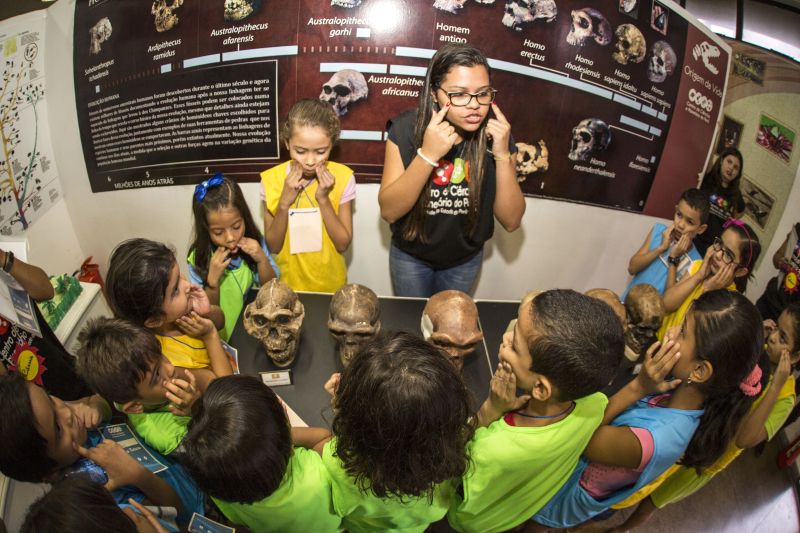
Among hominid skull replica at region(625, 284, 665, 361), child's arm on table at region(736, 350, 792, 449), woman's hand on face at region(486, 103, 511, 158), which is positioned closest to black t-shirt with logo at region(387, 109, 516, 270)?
woman's hand on face at region(486, 103, 511, 158)

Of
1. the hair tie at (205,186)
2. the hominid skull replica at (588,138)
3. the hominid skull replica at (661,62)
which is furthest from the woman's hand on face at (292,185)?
the hominid skull replica at (661,62)

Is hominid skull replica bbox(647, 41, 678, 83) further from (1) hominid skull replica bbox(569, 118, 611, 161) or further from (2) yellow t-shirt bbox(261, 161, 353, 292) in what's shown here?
(2) yellow t-shirt bbox(261, 161, 353, 292)

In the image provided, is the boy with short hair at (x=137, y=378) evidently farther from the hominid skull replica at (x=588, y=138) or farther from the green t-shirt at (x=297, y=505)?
the hominid skull replica at (x=588, y=138)

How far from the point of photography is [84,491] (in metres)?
1.27

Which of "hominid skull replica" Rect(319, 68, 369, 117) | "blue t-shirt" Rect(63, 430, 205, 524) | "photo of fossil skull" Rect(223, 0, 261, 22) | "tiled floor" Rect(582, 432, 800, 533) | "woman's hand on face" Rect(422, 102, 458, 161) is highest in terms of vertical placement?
"photo of fossil skull" Rect(223, 0, 261, 22)

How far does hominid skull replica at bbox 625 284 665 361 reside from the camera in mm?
2650

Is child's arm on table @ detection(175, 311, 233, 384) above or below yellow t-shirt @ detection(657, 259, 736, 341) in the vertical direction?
below

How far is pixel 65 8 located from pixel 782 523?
6.06 meters

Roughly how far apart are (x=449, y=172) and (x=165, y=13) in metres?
2.17

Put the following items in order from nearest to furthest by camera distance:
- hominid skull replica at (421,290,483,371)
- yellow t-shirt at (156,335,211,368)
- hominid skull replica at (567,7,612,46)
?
yellow t-shirt at (156,335,211,368) < hominid skull replica at (421,290,483,371) < hominid skull replica at (567,7,612,46)

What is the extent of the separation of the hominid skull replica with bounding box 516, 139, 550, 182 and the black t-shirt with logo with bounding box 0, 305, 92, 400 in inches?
121

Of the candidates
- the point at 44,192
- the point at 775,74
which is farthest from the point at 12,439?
the point at 775,74

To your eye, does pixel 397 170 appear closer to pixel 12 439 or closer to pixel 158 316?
pixel 158 316

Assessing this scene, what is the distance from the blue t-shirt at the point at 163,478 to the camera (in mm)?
1853
